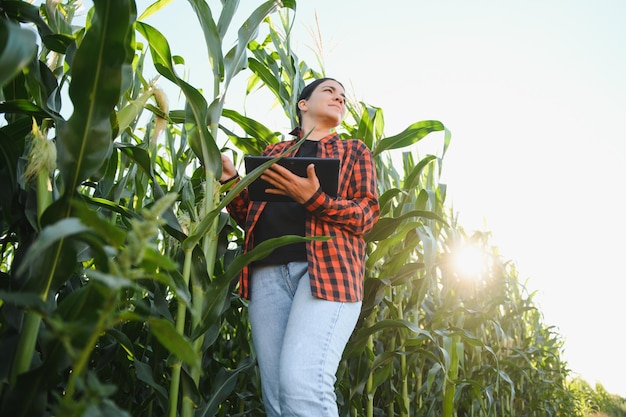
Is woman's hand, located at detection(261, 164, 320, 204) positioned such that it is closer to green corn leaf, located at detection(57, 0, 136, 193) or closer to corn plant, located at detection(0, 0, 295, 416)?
corn plant, located at detection(0, 0, 295, 416)

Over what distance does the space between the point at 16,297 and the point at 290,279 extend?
0.86 meters

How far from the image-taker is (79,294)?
827 millimetres

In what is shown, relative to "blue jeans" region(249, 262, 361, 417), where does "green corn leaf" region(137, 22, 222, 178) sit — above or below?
above

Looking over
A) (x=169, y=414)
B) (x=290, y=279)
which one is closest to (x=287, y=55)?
(x=290, y=279)

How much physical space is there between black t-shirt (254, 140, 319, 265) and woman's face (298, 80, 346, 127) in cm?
32

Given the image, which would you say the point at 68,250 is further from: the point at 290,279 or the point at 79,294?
the point at 290,279

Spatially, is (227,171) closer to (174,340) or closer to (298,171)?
(298,171)

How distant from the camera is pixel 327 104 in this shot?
65.2 inches

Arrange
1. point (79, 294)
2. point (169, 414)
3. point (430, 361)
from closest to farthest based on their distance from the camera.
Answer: point (79, 294) → point (169, 414) → point (430, 361)

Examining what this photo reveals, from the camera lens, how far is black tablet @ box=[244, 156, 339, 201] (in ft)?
4.31

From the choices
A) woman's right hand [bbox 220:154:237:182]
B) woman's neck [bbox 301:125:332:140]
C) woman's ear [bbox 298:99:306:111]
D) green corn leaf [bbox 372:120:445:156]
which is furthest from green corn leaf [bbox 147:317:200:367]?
green corn leaf [bbox 372:120:445:156]

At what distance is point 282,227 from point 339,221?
188 millimetres

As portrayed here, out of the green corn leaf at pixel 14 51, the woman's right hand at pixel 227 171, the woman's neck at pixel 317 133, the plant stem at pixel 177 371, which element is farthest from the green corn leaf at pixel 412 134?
the green corn leaf at pixel 14 51

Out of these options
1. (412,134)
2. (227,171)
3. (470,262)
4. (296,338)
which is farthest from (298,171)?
(470,262)
